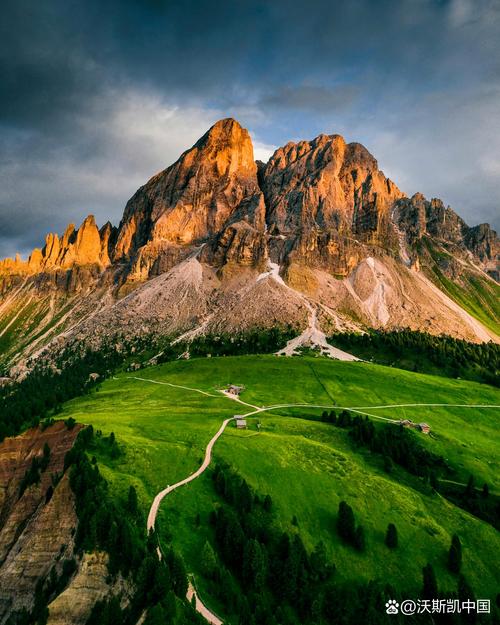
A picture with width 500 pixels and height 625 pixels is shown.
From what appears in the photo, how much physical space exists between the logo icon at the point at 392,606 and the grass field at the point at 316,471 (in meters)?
4.44

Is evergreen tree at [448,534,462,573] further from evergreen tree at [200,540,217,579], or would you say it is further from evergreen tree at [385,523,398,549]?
evergreen tree at [200,540,217,579]

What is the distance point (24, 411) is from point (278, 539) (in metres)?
86.9

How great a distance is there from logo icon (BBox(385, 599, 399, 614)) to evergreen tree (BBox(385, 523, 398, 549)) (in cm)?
949

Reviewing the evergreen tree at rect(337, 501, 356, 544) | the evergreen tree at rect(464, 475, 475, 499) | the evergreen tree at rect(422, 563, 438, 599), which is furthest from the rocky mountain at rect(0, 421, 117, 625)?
the evergreen tree at rect(464, 475, 475, 499)

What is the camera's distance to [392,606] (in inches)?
1976

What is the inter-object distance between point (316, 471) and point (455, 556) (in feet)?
73.5

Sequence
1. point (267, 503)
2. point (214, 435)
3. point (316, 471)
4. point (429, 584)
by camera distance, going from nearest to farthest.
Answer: point (429, 584) → point (267, 503) → point (316, 471) → point (214, 435)

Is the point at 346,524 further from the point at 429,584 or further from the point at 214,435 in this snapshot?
the point at 214,435

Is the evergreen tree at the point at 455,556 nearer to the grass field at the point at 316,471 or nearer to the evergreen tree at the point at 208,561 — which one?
the grass field at the point at 316,471

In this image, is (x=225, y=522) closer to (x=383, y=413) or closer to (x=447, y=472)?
(x=447, y=472)

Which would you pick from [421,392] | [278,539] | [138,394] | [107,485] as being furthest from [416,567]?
Answer: [138,394]

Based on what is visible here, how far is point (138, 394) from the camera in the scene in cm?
13388

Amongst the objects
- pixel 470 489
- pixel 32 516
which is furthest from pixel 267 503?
pixel 470 489

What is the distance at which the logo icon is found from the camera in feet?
163
